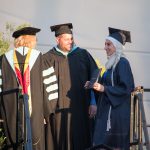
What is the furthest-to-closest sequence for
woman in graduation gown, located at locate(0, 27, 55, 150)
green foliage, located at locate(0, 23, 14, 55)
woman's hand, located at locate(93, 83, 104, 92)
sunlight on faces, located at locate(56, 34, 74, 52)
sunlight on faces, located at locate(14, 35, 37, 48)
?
sunlight on faces, located at locate(56, 34, 74, 52) → green foliage, located at locate(0, 23, 14, 55) → sunlight on faces, located at locate(14, 35, 37, 48) → woman in graduation gown, located at locate(0, 27, 55, 150) → woman's hand, located at locate(93, 83, 104, 92)

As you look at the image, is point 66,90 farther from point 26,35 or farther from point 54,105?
point 26,35

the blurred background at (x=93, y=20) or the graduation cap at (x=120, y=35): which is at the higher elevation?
the blurred background at (x=93, y=20)

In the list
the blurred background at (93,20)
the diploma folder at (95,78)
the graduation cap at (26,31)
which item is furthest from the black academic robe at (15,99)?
the blurred background at (93,20)

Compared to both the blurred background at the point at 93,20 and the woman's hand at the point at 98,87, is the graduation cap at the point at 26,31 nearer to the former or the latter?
the woman's hand at the point at 98,87

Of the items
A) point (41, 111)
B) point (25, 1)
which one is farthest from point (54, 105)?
point (25, 1)

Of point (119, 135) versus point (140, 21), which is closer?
point (119, 135)

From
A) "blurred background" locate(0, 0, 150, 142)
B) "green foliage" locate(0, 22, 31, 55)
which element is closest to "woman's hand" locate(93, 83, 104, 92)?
"green foliage" locate(0, 22, 31, 55)

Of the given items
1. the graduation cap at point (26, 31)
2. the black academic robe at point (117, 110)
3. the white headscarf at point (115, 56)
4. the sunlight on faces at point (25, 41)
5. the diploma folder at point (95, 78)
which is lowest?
the black academic robe at point (117, 110)

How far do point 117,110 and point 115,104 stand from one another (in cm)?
9

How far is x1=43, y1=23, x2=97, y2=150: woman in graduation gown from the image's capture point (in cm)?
923

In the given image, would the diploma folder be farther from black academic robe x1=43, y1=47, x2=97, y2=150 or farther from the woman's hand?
black academic robe x1=43, y1=47, x2=97, y2=150

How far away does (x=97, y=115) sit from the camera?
8594 mm

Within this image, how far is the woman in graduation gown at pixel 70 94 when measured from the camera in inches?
363

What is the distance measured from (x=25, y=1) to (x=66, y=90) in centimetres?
230
